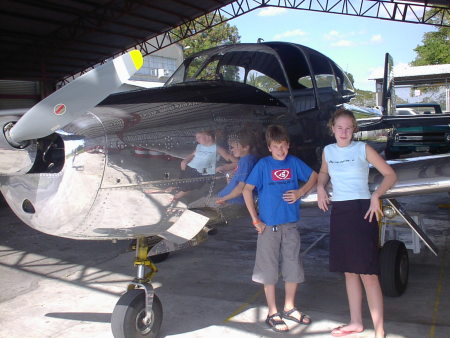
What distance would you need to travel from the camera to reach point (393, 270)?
4102 millimetres

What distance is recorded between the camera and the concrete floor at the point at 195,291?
3.69m

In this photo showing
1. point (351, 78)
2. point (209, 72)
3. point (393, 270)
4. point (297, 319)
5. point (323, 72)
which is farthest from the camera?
point (351, 78)

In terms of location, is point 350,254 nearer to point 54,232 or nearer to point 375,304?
point 375,304

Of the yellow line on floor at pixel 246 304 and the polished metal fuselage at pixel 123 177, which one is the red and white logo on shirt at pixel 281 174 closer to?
the polished metal fuselage at pixel 123 177

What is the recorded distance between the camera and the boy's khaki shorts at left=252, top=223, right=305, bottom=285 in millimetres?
3518

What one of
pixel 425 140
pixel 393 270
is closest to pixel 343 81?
pixel 393 270

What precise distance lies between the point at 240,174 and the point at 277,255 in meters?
0.72

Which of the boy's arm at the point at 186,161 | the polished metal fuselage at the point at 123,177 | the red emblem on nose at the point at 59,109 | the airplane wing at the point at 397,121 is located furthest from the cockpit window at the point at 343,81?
the red emblem on nose at the point at 59,109

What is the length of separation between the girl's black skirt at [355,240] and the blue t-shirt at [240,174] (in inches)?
27.6

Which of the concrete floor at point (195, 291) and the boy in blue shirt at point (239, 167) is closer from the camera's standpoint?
the boy in blue shirt at point (239, 167)

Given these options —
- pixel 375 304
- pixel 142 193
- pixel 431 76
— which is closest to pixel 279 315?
pixel 375 304

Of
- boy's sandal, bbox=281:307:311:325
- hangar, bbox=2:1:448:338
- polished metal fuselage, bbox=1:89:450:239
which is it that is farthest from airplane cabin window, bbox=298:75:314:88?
hangar, bbox=2:1:448:338

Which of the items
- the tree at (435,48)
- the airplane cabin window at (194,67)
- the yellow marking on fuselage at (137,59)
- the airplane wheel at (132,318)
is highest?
the tree at (435,48)

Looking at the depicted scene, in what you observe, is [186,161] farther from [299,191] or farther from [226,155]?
[299,191]
